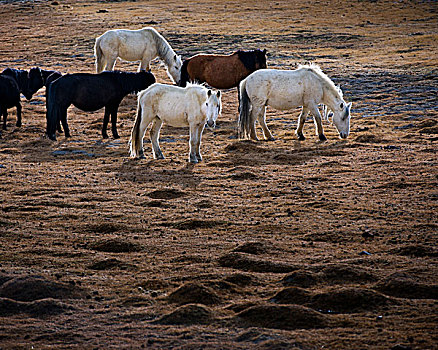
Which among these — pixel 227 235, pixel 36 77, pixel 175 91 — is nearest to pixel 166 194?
pixel 227 235

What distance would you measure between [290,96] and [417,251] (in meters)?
7.24

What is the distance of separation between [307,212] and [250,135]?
5523 millimetres

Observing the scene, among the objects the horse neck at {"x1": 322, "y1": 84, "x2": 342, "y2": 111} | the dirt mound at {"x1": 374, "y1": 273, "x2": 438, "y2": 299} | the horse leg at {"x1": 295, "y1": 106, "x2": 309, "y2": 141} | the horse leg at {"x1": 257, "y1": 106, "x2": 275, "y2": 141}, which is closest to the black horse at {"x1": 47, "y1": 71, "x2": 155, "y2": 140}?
the horse leg at {"x1": 257, "y1": 106, "x2": 275, "y2": 141}

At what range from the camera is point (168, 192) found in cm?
898

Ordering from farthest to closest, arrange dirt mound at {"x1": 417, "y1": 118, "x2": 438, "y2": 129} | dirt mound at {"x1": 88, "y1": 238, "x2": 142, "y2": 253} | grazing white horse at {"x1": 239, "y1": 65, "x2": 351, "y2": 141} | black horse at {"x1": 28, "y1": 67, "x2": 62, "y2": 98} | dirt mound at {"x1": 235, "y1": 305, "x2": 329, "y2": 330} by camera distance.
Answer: black horse at {"x1": 28, "y1": 67, "x2": 62, "y2": 98}, dirt mound at {"x1": 417, "y1": 118, "x2": 438, "y2": 129}, grazing white horse at {"x1": 239, "y1": 65, "x2": 351, "y2": 141}, dirt mound at {"x1": 88, "y1": 238, "x2": 142, "y2": 253}, dirt mound at {"x1": 235, "y1": 305, "x2": 329, "y2": 330}

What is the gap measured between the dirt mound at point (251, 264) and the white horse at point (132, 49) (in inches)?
474

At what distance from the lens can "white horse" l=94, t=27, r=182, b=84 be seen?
55.8 feet

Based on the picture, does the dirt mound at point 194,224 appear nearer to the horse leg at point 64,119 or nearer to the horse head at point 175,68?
the horse leg at point 64,119

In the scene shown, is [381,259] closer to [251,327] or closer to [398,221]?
[398,221]

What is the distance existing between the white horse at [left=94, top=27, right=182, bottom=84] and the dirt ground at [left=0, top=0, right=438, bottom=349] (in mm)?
1473

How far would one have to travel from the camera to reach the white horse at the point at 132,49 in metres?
17.0

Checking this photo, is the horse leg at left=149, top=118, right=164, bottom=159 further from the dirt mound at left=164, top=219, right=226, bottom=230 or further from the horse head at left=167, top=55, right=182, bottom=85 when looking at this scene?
the horse head at left=167, top=55, right=182, bottom=85

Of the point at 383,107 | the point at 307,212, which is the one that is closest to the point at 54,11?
the point at 383,107

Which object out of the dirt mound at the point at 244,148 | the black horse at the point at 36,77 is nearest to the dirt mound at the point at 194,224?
the dirt mound at the point at 244,148
